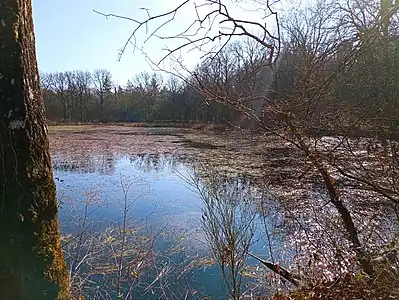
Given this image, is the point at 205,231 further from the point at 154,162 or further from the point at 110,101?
the point at 110,101

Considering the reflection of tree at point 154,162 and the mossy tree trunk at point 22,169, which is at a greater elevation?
the mossy tree trunk at point 22,169

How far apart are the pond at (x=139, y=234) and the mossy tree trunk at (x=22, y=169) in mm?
2034

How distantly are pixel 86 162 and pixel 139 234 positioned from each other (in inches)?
343

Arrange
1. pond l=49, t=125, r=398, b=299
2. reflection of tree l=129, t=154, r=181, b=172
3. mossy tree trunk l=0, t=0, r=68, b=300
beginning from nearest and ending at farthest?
mossy tree trunk l=0, t=0, r=68, b=300, pond l=49, t=125, r=398, b=299, reflection of tree l=129, t=154, r=181, b=172

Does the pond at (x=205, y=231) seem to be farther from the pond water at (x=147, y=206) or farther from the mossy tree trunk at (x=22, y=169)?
the mossy tree trunk at (x=22, y=169)

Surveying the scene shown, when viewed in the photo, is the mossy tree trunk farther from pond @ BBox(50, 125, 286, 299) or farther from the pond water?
the pond water

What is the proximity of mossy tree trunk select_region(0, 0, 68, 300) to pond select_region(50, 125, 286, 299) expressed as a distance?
2.03 m


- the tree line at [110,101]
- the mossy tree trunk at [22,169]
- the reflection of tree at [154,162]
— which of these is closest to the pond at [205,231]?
the reflection of tree at [154,162]

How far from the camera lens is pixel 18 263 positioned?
1.34 metres

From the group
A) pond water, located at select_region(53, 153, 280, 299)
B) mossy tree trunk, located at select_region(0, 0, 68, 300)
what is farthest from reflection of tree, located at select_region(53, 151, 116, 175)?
mossy tree trunk, located at select_region(0, 0, 68, 300)

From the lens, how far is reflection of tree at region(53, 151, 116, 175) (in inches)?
475

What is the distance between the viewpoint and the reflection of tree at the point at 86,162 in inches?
475

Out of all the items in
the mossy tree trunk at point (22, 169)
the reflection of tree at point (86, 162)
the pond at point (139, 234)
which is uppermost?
the mossy tree trunk at point (22, 169)

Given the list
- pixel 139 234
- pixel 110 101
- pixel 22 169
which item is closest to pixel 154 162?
pixel 139 234
